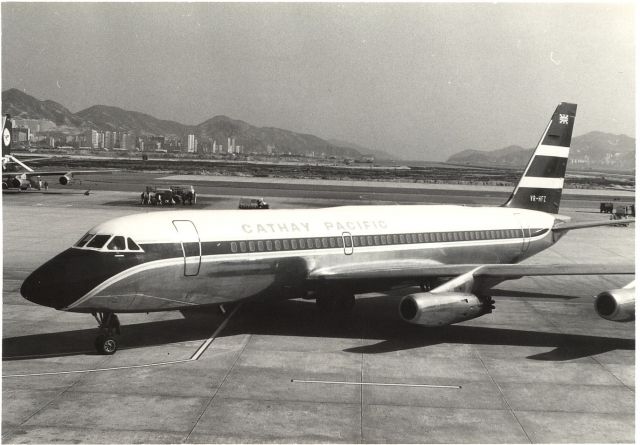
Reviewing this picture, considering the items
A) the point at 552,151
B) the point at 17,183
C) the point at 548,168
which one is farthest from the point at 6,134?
the point at 552,151

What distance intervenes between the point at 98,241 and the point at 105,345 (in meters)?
3.13

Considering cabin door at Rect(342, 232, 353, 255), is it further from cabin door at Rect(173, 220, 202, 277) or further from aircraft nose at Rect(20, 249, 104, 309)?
aircraft nose at Rect(20, 249, 104, 309)

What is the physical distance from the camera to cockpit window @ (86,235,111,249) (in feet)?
63.3

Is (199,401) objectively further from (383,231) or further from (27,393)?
(383,231)

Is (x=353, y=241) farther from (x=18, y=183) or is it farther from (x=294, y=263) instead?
(x=18, y=183)

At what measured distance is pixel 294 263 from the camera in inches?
893

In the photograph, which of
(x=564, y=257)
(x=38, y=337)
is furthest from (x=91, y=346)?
(x=564, y=257)

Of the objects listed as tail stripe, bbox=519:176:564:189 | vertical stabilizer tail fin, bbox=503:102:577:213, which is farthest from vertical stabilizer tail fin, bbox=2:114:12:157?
tail stripe, bbox=519:176:564:189

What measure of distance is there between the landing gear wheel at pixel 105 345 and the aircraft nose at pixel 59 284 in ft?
6.81

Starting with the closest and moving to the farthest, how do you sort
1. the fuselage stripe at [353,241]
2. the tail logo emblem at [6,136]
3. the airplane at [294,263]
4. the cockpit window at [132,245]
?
the airplane at [294,263] < the cockpit window at [132,245] < the fuselage stripe at [353,241] < the tail logo emblem at [6,136]

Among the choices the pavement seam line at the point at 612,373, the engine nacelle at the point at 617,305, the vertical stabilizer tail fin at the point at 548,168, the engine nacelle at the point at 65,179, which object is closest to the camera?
the pavement seam line at the point at 612,373

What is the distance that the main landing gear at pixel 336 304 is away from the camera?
2594 cm

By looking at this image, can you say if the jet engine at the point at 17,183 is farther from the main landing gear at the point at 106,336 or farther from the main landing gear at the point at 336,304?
the main landing gear at the point at 106,336

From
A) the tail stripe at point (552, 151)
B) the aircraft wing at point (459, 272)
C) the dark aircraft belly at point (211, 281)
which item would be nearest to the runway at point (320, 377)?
the dark aircraft belly at point (211, 281)
